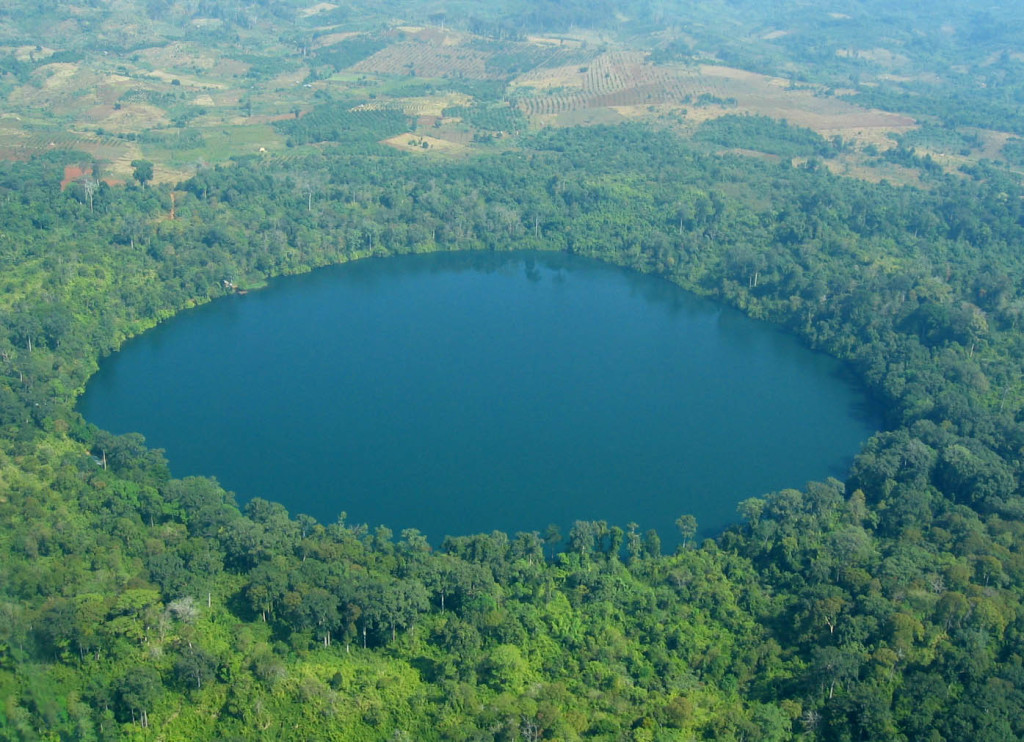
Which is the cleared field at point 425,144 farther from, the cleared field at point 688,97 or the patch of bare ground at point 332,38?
the patch of bare ground at point 332,38

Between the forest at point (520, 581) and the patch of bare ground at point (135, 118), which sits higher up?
the patch of bare ground at point (135, 118)

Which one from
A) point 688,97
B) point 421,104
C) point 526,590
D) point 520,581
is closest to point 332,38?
point 421,104

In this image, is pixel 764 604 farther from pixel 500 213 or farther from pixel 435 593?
pixel 500 213

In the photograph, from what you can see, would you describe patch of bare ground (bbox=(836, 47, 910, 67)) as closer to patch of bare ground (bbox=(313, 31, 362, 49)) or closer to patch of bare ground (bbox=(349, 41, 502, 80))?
patch of bare ground (bbox=(349, 41, 502, 80))

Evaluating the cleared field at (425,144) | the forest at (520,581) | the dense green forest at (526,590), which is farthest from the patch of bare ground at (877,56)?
the dense green forest at (526,590)

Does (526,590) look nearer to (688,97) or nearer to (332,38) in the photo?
(688,97)

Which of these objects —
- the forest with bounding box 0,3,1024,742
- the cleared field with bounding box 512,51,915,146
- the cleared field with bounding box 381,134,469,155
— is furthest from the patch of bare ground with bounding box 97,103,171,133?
the cleared field with bounding box 512,51,915,146
